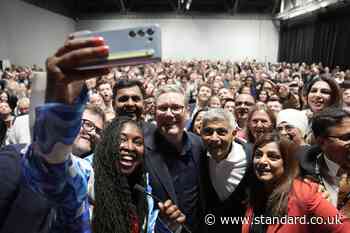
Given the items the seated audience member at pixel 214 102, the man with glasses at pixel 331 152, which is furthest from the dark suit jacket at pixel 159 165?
the seated audience member at pixel 214 102

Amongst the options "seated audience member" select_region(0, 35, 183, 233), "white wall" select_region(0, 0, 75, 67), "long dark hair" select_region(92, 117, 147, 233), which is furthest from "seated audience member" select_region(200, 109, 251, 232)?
"white wall" select_region(0, 0, 75, 67)

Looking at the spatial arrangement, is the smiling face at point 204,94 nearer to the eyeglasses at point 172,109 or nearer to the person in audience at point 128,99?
the person in audience at point 128,99

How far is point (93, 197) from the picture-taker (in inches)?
59.8

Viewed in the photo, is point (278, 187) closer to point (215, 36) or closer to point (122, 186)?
point (122, 186)

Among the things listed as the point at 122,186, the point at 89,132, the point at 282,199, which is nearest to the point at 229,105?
the point at 89,132

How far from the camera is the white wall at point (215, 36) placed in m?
23.5

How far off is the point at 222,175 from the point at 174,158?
32cm

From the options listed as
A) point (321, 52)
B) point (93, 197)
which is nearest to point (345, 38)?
point (321, 52)

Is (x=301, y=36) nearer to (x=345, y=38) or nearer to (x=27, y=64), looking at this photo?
(x=345, y=38)

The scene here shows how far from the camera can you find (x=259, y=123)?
9.18ft

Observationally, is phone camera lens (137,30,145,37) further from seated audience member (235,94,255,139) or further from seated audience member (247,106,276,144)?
seated audience member (235,94,255,139)

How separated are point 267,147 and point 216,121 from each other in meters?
0.37

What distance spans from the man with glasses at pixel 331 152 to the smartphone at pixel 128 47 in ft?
5.00

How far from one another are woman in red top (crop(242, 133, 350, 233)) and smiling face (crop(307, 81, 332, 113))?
130cm
